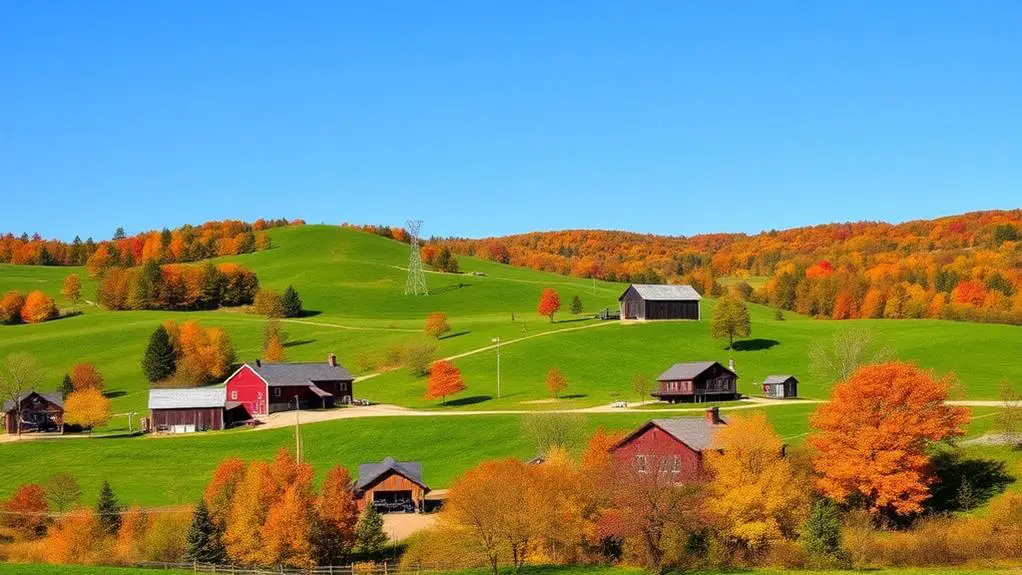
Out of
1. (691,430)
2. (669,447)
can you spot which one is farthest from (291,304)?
(669,447)

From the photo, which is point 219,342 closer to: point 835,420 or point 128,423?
point 128,423

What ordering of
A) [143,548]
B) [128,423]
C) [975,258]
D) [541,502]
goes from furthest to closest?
[975,258], [128,423], [143,548], [541,502]

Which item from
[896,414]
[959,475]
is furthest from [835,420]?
[959,475]

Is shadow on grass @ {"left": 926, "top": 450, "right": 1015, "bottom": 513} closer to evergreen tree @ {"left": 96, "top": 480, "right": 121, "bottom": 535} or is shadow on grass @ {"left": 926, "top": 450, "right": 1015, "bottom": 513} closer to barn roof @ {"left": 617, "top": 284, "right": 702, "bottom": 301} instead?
evergreen tree @ {"left": 96, "top": 480, "right": 121, "bottom": 535}

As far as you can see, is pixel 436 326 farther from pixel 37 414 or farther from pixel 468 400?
pixel 37 414

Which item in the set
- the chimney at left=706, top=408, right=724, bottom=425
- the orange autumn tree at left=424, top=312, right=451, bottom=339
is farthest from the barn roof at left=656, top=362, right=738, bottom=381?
the orange autumn tree at left=424, top=312, right=451, bottom=339

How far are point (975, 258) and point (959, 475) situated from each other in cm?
13981

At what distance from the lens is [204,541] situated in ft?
171

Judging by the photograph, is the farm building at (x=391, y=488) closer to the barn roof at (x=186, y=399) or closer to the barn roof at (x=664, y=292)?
the barn roof at (x=186, y=399)

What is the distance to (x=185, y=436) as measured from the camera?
89500mm

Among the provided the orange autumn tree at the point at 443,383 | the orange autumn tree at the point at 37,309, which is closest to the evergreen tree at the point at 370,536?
the orange autumn tree at the point at 443,383

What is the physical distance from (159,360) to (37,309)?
146 feet

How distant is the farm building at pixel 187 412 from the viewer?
9531cm

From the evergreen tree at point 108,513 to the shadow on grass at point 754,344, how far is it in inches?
3015
